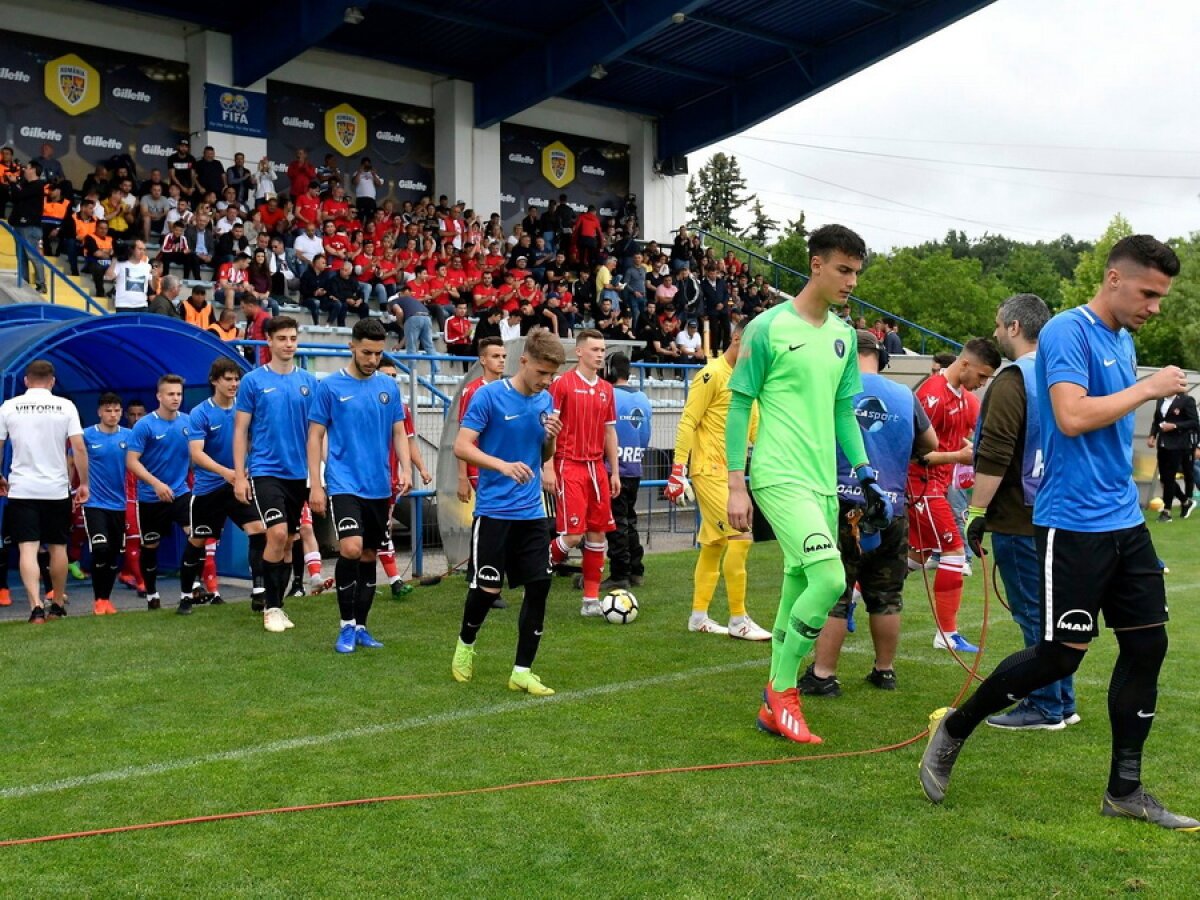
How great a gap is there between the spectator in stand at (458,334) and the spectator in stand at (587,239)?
6.56 m

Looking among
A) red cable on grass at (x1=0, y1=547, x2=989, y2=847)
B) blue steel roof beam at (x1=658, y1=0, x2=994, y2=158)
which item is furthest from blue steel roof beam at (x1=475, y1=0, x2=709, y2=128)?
red cable on grass at (x1=0, y1=547, x2=989, y2=847)

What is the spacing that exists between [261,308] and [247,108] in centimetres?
907

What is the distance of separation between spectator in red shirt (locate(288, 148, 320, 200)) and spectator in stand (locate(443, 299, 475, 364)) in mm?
4898

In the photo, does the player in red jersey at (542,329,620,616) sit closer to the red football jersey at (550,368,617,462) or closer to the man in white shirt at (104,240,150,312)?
the red football jersey at (550,368,617,462)

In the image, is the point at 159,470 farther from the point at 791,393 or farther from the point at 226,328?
the point at 791,393

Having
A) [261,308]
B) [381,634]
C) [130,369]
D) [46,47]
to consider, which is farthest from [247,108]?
[381,634]

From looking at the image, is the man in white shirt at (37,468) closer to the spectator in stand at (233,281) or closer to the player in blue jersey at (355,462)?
the player in blue jersey at (355,462)

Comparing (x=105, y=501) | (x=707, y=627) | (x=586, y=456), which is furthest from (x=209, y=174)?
(x=707, y=627)

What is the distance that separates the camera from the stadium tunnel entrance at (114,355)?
10.6 metres

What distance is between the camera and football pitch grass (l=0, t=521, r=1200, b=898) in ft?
13.2

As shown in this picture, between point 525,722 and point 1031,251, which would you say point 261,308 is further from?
point 1031,251

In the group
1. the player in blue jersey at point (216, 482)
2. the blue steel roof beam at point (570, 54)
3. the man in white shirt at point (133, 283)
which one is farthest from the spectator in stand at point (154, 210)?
the player in blue jersey at point (216, 482)

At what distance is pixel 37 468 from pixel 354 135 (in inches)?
730

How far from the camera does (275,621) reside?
918 centimetres
